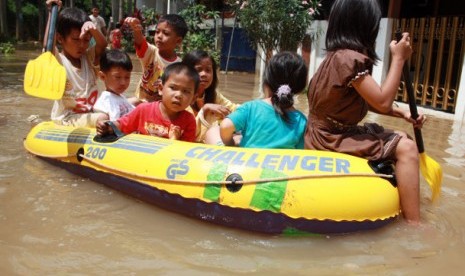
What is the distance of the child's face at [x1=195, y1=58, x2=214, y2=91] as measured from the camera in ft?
12.1

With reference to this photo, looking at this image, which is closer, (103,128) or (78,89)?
(103,128)

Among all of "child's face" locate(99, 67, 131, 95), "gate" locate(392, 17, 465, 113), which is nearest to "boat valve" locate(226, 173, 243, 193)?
"child's face" locate(99, 67, 131, 95)

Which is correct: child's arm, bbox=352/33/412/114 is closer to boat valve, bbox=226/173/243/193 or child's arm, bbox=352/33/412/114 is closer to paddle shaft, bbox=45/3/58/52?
boat valve, bbox=226/173/243/193

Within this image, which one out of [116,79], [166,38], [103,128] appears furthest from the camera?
[166,38]

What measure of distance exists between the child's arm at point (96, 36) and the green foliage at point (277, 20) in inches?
247

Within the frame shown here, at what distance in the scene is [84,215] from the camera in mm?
2830

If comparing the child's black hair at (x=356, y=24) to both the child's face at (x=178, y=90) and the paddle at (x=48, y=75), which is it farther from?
the paddle at (x=48, y=75)

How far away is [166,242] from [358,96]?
1.37 meters

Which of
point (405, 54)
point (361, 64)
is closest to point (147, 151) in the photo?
point (361, 64)

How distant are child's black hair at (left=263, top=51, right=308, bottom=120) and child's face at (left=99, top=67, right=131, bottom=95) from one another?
1.42 metres

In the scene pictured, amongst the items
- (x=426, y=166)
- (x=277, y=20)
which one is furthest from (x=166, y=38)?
(x=277, y=20)

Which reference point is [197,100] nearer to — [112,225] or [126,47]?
[112,225]

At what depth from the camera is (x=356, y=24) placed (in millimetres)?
2631

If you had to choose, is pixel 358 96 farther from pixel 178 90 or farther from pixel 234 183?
pixel 178 90
